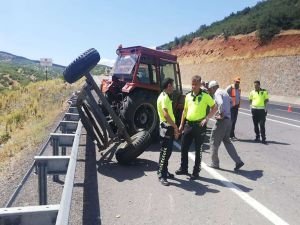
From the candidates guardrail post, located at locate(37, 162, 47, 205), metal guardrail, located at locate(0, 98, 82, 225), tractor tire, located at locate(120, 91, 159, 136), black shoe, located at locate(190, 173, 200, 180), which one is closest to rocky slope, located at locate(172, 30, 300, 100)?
tractor tire, located at locate(120, 91, 159, 136)

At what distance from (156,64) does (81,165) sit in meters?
3.77

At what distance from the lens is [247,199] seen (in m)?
6.55

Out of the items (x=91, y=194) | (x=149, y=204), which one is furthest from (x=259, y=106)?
(x=91, y=194)

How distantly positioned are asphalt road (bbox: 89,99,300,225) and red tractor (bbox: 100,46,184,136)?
955 millimetres

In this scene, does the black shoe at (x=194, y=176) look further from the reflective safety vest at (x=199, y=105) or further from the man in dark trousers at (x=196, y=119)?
the reflective safety vest at (x=199, y=105)

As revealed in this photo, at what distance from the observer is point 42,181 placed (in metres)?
5.36

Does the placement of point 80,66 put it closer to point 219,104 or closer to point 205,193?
point 219,104

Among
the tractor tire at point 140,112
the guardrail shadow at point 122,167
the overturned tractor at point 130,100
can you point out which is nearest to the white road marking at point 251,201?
the guardrail shadow at point 122,167

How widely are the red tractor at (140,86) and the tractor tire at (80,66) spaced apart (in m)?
2.22

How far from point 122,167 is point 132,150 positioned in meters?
0.40

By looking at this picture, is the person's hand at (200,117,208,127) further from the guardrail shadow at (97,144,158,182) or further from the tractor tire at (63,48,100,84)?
the tractor tire at (63,48,100,84)

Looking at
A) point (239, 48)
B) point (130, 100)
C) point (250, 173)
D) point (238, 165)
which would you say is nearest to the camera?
point (250, 173)

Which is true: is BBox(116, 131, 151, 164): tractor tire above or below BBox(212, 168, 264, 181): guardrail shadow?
above

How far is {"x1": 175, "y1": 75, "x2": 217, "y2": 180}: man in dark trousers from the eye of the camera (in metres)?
7.79
